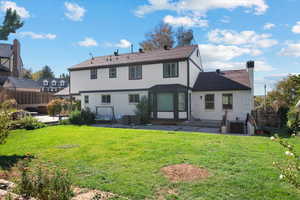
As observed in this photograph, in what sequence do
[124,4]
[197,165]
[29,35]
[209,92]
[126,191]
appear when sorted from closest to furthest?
[126,191] < [197,165] < [124,4] < [209,92] < [29,35]

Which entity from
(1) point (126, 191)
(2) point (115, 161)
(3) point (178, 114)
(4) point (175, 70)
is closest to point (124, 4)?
(4) point (175, 70)

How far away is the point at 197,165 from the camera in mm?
5273

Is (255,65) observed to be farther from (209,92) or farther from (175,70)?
(175,70)

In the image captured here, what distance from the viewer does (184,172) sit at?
4.79 metres

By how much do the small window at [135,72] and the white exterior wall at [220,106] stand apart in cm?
552

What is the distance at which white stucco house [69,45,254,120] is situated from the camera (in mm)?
15812

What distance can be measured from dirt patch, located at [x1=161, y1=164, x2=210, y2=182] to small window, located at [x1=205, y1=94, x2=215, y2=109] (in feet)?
39.5

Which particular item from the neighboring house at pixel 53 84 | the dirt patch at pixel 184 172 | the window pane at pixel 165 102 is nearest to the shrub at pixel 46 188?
the dirt patch at pixel 184 172

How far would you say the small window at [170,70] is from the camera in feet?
54.0

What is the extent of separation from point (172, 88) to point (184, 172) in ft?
38.6

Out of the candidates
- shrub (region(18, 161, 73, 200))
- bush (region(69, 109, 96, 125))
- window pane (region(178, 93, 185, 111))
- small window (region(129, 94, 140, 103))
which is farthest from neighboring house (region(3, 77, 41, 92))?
shrub (region(18, 161, 73, 200))

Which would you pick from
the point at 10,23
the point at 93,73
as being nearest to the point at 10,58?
the point at 10,23

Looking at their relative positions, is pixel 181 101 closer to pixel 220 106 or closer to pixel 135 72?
pixel 220 106

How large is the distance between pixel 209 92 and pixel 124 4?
33.2 ft
